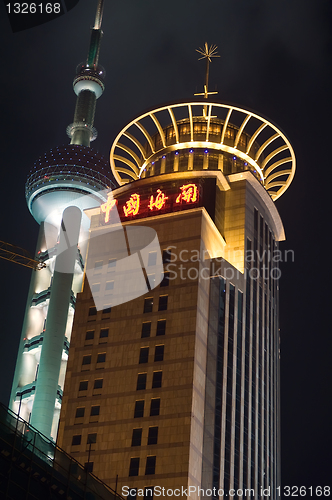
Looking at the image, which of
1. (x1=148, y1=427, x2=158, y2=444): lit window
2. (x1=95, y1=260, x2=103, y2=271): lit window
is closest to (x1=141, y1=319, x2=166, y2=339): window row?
(x1=95, y1=260, x2=103, y2=271): lit window

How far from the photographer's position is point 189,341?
4166 inches

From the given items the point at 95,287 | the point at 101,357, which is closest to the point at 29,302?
the point at 95,287

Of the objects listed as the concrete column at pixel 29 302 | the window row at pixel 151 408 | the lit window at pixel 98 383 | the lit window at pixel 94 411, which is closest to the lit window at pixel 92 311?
the lit window at pixel 98 383

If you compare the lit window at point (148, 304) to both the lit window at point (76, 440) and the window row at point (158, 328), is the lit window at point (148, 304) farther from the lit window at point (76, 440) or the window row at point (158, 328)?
the lit window at point (76, 440)

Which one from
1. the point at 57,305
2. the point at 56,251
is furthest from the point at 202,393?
the point at 56,251

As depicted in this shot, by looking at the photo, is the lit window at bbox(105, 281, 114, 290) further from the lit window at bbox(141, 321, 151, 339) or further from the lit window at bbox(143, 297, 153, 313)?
the lit window at bbox(141, 321, 151, 339)

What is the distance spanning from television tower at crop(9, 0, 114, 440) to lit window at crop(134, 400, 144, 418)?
57227mm

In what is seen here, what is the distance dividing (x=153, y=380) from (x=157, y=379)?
1.96 ft

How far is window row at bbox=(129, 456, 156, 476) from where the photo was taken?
9688 centimetres

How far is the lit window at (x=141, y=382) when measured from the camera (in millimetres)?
104688

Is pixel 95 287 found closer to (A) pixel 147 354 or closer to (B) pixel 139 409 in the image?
(A) pixel 147 354

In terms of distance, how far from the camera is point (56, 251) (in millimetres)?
179500

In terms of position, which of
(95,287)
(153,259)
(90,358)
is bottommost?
(90,358)

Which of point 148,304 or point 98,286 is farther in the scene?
point 98,286
